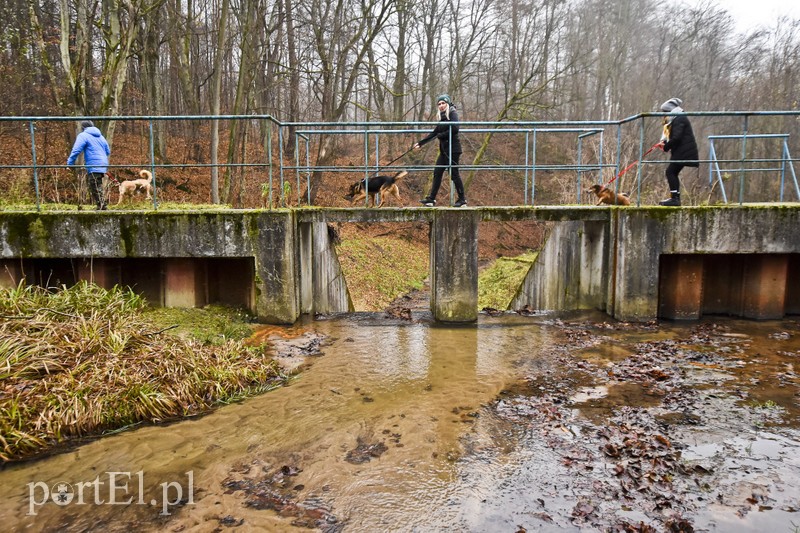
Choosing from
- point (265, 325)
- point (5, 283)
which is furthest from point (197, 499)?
point (5, 283)

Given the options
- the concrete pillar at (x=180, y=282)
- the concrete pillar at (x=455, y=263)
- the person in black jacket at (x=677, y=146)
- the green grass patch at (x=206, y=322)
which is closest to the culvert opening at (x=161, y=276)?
the concrete pillar at (x=180, y=282)

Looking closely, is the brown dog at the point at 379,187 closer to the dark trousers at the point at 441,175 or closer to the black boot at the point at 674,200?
the dark trousers at the point at 441,175

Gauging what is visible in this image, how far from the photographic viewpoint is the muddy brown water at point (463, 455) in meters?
3.68

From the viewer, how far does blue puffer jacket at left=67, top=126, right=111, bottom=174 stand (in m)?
8.23

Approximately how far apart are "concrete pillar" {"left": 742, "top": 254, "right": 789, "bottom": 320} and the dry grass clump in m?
8.18

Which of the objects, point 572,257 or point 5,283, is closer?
point 5,283

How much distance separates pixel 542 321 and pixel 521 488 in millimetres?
5615

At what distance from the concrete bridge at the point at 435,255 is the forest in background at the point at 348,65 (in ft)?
15.3

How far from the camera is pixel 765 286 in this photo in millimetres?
8953

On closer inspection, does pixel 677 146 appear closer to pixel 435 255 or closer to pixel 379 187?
pixel 435 255

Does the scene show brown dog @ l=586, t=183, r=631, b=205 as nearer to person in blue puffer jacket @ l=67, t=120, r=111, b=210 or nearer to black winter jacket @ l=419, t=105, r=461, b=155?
black winter jacket @ l=419, t=105, r=461, b=155

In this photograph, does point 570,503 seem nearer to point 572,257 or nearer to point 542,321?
point 542,321

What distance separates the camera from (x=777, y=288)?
351 inches
